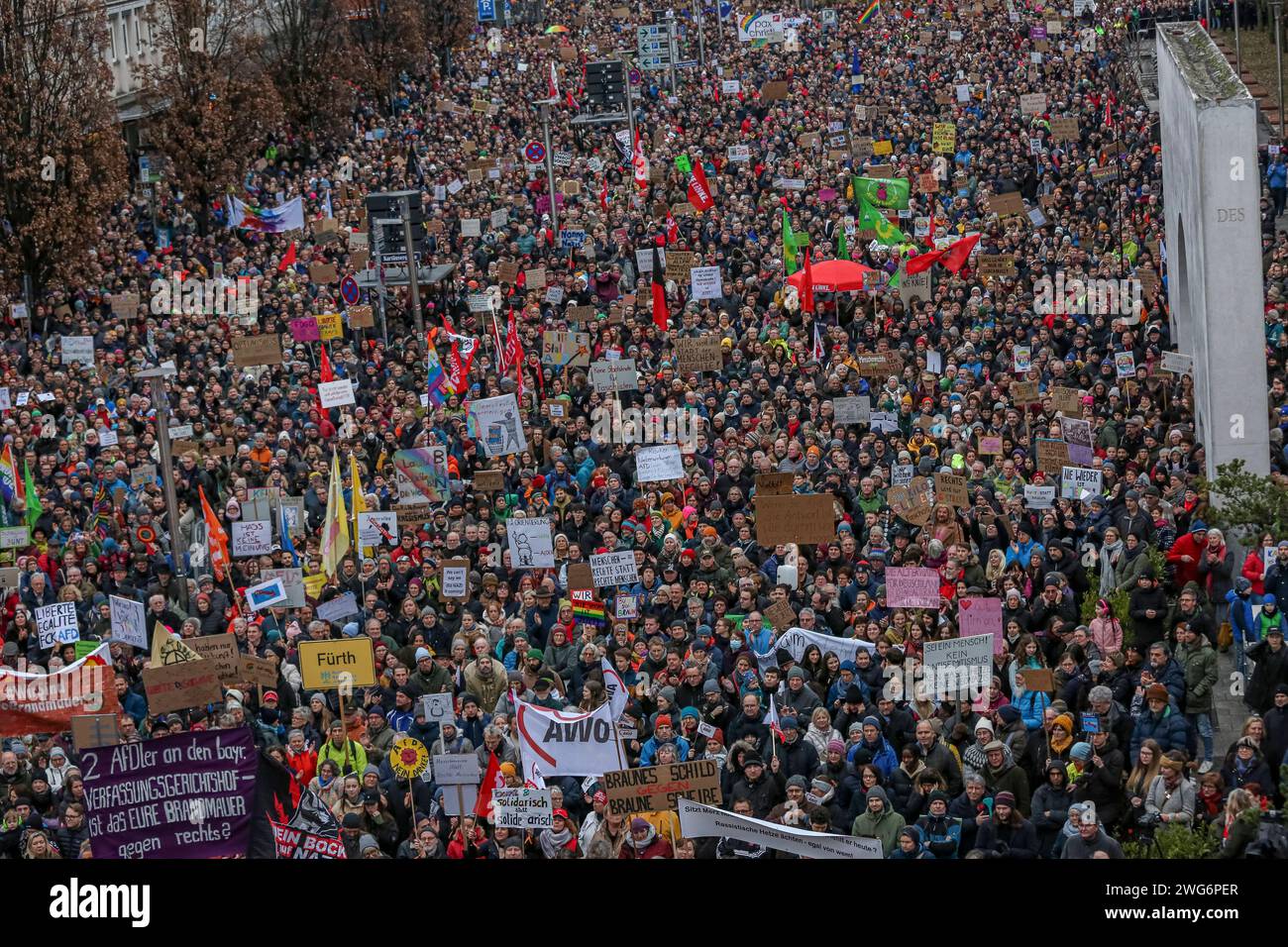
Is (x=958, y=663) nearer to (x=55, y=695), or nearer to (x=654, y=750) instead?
(x=654, y=750)

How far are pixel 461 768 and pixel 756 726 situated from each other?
182 cm

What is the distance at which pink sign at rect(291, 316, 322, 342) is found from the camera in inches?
1032

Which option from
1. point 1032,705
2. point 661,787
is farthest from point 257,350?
point 661,787

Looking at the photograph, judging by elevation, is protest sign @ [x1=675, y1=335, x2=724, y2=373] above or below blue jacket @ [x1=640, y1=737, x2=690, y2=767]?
above

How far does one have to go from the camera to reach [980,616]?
13.6 m

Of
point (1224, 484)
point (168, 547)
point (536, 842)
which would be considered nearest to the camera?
point (536, 842)

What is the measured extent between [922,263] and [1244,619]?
11785mm
